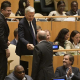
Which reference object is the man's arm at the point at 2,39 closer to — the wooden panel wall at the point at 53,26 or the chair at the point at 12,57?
the chair at the point at 12,57

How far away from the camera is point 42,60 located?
4812mm

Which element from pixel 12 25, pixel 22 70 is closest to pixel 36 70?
pixel 22 70

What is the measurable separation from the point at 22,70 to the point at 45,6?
4.66 m

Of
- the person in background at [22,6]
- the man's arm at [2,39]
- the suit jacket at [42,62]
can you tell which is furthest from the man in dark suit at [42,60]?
the person in background at [22,6]

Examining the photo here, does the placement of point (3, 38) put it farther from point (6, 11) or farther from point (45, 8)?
point (45, 8)

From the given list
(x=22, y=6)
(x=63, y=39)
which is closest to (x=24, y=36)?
(x=63, y=39)

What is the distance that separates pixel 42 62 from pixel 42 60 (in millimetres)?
29

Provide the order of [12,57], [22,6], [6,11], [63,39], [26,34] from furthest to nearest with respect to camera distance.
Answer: [22,6] < [63,39] < [12,57] < [26,34] < [6,11]

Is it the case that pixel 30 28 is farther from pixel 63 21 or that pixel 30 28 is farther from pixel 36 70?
pixel 63 21

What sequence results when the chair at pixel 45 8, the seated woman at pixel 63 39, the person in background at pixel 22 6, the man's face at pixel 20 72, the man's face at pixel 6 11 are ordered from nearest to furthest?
the man's face at pixel 6 11 < the man's face at pixel 20 72 < the seated woman at pixel 63 39 < the person in background at pixel 22 6 < the chair at pixel 45 8

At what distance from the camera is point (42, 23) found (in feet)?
24.4

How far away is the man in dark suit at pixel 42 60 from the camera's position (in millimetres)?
4746

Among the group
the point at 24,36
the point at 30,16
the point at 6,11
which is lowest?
the point at 24,36


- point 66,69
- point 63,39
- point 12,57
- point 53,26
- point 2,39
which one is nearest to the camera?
point 2,39
